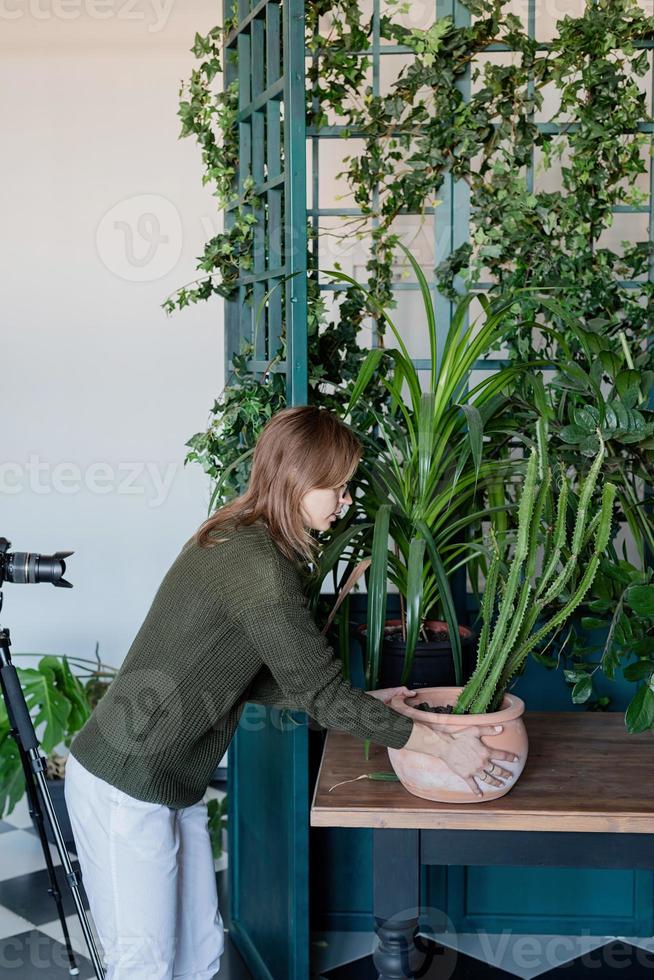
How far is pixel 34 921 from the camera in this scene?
9.91ft

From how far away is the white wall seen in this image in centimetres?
407

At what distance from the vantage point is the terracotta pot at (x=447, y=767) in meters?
1.81

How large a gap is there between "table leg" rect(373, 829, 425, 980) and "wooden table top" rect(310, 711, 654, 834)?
0.04m

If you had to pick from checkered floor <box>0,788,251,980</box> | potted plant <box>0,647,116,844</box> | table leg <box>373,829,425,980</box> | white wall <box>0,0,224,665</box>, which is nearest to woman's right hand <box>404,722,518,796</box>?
table leg <box>373,829,425,980</box>

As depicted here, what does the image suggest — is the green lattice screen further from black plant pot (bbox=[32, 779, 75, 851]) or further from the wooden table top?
black plant pot (bbox=[32, 779, 75, 851])

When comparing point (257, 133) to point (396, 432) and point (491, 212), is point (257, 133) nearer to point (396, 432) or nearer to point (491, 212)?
point (491, 212)

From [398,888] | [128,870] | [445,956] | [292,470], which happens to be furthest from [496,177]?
[445,956]

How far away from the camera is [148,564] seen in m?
4.22

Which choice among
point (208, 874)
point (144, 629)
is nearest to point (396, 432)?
point (144, 629)

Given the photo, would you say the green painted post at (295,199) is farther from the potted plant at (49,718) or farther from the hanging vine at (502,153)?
the potted plant at (49,718)

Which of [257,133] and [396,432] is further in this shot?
[257,133]

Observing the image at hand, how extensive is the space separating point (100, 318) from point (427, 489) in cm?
221

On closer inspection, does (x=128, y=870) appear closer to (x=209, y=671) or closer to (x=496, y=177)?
(x=209, y=671)

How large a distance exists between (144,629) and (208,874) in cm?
55
